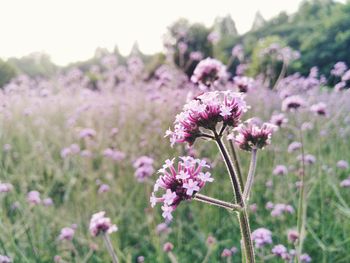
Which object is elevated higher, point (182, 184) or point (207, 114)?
point (207, 114)

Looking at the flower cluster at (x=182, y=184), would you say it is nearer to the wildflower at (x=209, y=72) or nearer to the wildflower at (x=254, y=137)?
the wildflower at (x=254, y=137)

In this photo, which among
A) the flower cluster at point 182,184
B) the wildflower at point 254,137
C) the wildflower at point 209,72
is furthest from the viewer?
the wildflower at point 209,72

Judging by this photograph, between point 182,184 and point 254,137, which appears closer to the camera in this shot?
point 182,184

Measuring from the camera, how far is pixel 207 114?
107 centimetres

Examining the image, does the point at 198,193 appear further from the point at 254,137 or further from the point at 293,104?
the point at 293,104

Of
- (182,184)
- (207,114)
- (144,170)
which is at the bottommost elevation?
(144,170)


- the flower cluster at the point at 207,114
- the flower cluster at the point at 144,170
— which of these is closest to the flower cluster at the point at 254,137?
the flower cluster at the point at 207,114

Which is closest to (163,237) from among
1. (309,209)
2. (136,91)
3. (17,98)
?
(309,209)

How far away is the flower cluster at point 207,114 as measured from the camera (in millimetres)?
1066

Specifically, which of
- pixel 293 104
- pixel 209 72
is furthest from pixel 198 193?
pixel 293 104

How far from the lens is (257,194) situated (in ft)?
11.3

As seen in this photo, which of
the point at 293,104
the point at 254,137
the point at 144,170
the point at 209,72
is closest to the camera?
the point at 254,137

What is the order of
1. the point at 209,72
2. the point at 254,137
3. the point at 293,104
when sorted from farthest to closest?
the point at 293,104 < the point at 209,72 < the point at 254,137

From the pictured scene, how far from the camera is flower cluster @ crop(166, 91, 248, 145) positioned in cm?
107
